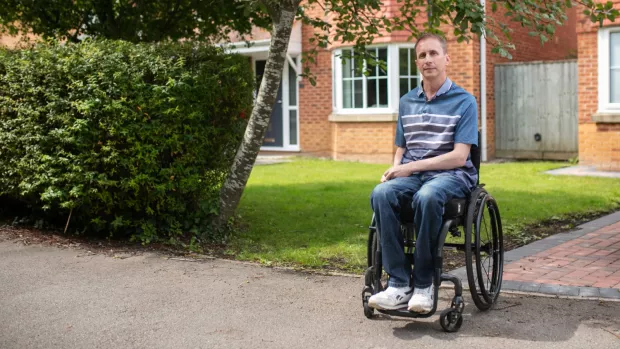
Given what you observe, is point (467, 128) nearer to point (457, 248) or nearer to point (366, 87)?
point (457, 248)

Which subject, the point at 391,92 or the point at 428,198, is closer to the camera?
the point at 428,198

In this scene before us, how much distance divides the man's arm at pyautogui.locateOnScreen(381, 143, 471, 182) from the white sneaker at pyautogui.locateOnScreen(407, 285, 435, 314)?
2.42 ft

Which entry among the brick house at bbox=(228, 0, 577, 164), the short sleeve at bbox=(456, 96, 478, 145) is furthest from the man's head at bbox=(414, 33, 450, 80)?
the brick house at bbox=(228, 0, 577, 164)

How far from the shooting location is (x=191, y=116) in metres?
→ 6.79

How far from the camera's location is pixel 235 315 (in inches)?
195

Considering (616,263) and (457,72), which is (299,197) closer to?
(616,263)

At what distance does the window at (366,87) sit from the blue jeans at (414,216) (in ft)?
38.8

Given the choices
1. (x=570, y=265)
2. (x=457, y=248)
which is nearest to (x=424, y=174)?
(x=457, y=248)

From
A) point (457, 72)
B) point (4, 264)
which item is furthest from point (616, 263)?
point (457, 72)

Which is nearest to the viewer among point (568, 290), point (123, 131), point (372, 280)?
point (372, 280)

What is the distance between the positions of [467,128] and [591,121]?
9953 mm

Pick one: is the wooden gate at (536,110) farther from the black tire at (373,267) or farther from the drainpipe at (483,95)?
the black tire at (373,267)

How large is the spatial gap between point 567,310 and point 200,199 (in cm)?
363

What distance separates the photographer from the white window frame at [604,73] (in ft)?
44.0
